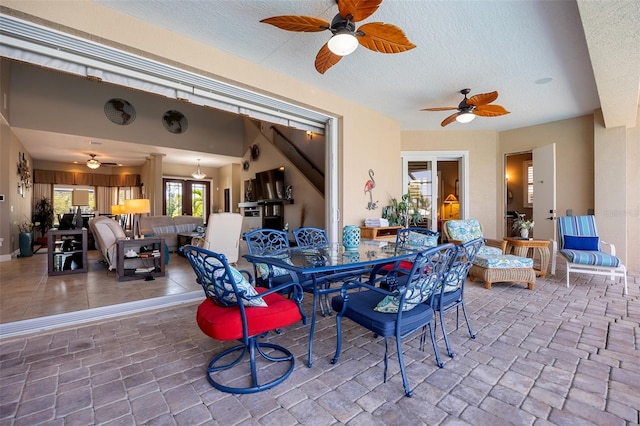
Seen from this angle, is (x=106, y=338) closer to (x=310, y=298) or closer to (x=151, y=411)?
(x=151, y=411)

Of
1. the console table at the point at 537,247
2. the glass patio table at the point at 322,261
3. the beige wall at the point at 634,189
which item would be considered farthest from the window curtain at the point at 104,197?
the beige wall at the point at 634,189

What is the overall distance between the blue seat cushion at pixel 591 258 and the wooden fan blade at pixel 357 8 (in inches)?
167

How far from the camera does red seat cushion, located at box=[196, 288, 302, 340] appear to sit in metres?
1.64

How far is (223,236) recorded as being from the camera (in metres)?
5.11

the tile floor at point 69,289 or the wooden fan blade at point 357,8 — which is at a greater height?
the wooden fan blade at point 357,8

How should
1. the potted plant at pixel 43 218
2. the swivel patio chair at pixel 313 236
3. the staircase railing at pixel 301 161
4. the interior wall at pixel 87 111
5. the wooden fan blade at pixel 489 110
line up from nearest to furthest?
the swivel patio chair at pixel 313 236
the wooden fan blade at pixel 489 110
the interior wall at pixel 87 111
the staircase railing at pixel 301 161
the potted plant at pixel 43 218

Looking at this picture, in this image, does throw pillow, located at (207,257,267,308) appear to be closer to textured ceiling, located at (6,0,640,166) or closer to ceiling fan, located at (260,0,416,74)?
ceiling fan, located at (260,0,416,74)

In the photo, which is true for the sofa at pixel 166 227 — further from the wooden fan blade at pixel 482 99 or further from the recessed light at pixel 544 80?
the recessed light at pixel 544 80

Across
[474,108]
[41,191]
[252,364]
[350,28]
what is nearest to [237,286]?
[252,364]

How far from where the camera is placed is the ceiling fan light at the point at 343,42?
2.31 metres

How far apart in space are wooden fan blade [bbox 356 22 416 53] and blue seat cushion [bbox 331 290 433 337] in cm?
201

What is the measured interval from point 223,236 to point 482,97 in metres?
4.37

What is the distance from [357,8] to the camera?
2.16m

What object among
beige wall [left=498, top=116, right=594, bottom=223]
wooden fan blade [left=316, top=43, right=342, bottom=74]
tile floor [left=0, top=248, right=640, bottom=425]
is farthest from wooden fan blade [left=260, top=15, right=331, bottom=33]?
beige wall [left=498, top=116, right=594, bottom=223]
